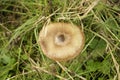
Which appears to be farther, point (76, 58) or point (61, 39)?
point (76, 58)

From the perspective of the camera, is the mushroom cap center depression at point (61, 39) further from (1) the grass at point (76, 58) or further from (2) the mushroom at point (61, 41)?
(1) the grass at point (76, 58)

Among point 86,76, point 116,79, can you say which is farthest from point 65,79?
point 116,79

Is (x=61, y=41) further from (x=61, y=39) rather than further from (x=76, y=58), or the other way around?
(x=76, y=58)

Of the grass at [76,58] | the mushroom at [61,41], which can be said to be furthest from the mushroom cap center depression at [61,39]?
the grass at [76,58]

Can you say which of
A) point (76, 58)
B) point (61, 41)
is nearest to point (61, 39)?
point (61, 41)

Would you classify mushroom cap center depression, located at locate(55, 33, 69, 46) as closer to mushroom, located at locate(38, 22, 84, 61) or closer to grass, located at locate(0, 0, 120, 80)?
mushroom, located at locate(38, 22, 84, 61)

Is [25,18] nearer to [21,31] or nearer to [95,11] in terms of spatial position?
[21,31]

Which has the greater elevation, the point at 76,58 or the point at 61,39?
the point at 61,39
